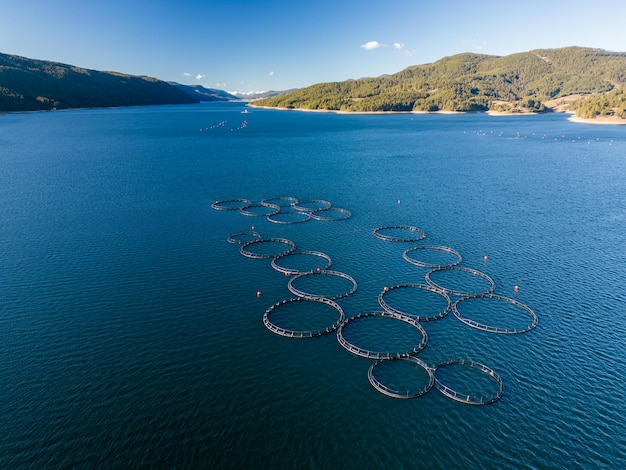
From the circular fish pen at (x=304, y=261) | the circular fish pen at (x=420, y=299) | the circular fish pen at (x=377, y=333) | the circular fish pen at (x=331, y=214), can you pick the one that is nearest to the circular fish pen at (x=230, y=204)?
→ the circular fish pen at (x=331, y=214)

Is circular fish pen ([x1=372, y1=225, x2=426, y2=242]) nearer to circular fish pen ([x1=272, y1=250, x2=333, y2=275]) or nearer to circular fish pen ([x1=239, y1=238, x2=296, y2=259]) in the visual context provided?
circular fish pen ([x1=272, y1=250, x2=333, y2=275])

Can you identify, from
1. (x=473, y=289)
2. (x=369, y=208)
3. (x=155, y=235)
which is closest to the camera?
(x=473, y=289)

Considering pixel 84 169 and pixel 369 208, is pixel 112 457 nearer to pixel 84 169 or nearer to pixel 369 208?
pixel 369 208

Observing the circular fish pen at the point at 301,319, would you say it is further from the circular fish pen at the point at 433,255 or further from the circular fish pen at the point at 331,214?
the circular fish pen at the point at 331,214

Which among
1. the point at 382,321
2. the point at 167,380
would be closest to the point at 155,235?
the point at 167,380

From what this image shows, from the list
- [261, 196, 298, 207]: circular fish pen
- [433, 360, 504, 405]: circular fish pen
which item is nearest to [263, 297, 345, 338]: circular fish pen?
[433, 360, 504, 405]: circular fish pen

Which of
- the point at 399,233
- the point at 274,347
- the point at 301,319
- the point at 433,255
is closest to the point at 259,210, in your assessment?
the point at 399,233
